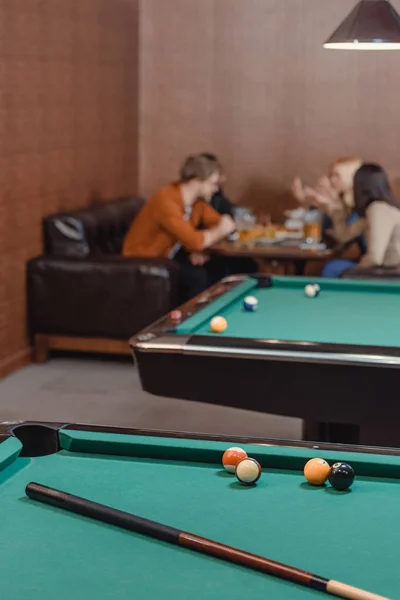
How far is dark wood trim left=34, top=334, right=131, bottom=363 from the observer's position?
239 inches

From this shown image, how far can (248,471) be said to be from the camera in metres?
1.99

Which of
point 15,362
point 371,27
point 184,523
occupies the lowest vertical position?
point 15,362

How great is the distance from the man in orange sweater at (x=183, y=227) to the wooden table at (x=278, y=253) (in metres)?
0.13

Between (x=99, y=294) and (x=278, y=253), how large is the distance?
108 cm

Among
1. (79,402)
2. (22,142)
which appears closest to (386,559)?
(79,402)

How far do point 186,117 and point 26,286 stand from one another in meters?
2.71


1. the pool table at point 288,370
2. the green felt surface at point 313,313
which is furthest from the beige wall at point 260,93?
the pool table at point 288,370

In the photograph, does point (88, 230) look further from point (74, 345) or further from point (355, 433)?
point (355, 433)

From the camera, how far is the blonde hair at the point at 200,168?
639 cm

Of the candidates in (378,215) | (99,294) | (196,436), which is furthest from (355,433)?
(99,294)

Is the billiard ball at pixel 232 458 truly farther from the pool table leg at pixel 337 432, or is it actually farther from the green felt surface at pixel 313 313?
the pool table leg at pixel 337 432

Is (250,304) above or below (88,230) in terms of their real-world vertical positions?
above

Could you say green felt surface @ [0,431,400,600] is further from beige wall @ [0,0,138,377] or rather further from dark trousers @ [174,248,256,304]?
dark trousers @ [174,248,256,304]

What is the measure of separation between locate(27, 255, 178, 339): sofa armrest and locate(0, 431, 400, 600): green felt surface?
3.72 meters
